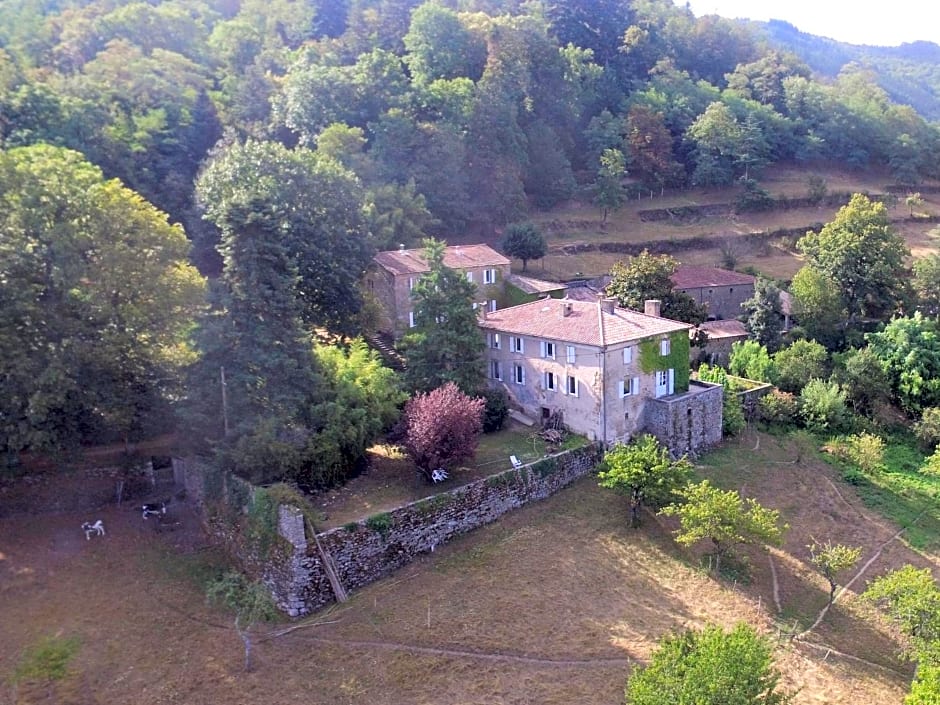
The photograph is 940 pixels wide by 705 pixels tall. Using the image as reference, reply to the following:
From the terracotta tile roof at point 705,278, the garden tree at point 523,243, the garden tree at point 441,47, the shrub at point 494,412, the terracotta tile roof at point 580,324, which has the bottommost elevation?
the shrub at point 494,412

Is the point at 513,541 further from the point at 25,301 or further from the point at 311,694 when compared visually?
the point at 25,301

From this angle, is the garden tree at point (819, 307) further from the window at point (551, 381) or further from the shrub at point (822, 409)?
the window at point (551, 381)

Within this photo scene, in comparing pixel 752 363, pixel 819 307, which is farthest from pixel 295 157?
pixel 819 307

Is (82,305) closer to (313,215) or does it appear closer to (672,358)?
(313,215)

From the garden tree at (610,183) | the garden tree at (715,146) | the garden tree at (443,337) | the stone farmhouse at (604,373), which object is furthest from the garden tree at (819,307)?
the garden tree at (715,146)

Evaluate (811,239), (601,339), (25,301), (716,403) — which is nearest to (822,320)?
(811,239)

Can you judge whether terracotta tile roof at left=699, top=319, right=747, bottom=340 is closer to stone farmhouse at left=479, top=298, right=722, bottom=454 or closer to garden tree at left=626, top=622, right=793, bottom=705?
stone farmhouse at left=479, top=298, right=722, bottom=454
